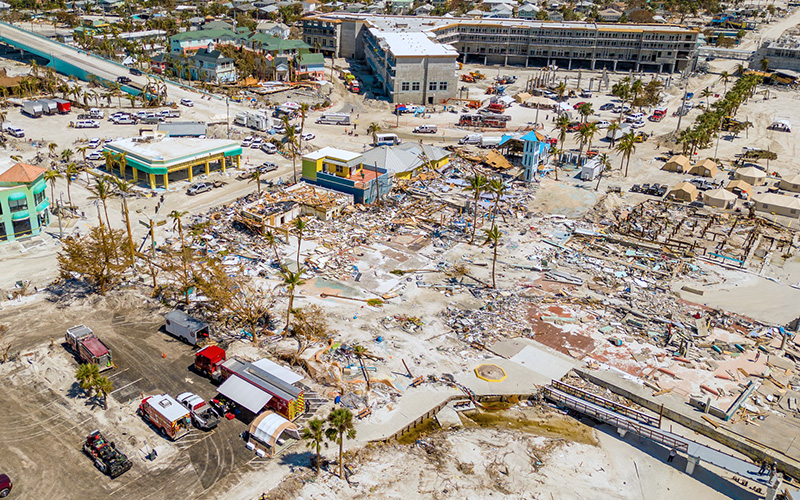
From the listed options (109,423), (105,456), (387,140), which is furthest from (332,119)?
(105,456)

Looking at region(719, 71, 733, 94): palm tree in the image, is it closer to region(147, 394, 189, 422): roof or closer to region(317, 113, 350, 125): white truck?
region(317, 113, 350, 125): white truck

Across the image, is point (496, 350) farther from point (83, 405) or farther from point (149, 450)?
point (83, 405)

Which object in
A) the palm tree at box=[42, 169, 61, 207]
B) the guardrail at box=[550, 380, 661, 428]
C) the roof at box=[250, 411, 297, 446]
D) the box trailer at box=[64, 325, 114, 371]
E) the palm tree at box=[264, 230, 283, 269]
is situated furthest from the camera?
the palm tree at box=[42, 169, 61, 207]

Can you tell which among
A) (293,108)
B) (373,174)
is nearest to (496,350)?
(373,174)

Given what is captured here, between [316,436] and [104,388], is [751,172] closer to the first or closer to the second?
[316,436]

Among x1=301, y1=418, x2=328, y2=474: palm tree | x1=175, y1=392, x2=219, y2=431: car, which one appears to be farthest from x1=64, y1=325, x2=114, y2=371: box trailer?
x1=301, y1=418, x2=328, y2=474: palm tree

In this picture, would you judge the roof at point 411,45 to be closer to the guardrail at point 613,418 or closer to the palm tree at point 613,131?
the palm tree at point 613,131

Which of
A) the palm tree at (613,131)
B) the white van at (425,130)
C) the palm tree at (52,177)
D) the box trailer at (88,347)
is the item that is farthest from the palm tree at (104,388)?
the palm tree at (613,131)
